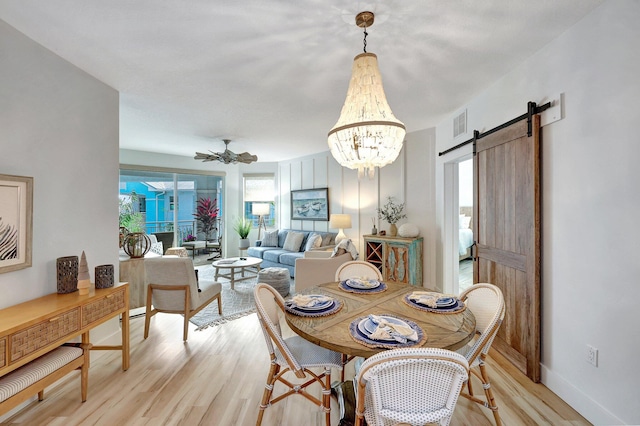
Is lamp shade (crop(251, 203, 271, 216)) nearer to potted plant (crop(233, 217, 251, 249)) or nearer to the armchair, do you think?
potted plant (crop(233, 217, 251, 249))

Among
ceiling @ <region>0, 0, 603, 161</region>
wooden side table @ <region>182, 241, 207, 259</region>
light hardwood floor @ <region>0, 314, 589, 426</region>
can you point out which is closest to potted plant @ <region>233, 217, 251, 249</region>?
wooden side table @ <region>182, 241, 207, 259</region>

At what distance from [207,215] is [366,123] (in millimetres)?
6228

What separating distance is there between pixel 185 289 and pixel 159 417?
126cm

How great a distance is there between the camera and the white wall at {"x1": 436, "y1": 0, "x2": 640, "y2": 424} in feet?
5.21

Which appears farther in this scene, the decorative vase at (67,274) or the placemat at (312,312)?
the decorative vase at (67,274)

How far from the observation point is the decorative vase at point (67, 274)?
2121 mm

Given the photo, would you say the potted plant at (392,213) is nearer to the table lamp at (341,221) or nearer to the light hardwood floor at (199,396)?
the table lamp at (341,221)

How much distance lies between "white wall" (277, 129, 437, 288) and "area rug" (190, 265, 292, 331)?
228cm

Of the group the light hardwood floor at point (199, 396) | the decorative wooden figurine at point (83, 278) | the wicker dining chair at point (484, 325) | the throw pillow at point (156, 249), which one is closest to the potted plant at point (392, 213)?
the light hardwood floor at point (199, 396)

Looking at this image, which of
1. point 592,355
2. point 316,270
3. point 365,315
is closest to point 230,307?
point 316,270

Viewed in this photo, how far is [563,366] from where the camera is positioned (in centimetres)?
202

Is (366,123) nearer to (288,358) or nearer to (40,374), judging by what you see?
(288,358)

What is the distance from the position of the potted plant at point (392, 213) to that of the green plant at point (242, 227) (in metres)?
3.44

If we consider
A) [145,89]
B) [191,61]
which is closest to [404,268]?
[191,61]
